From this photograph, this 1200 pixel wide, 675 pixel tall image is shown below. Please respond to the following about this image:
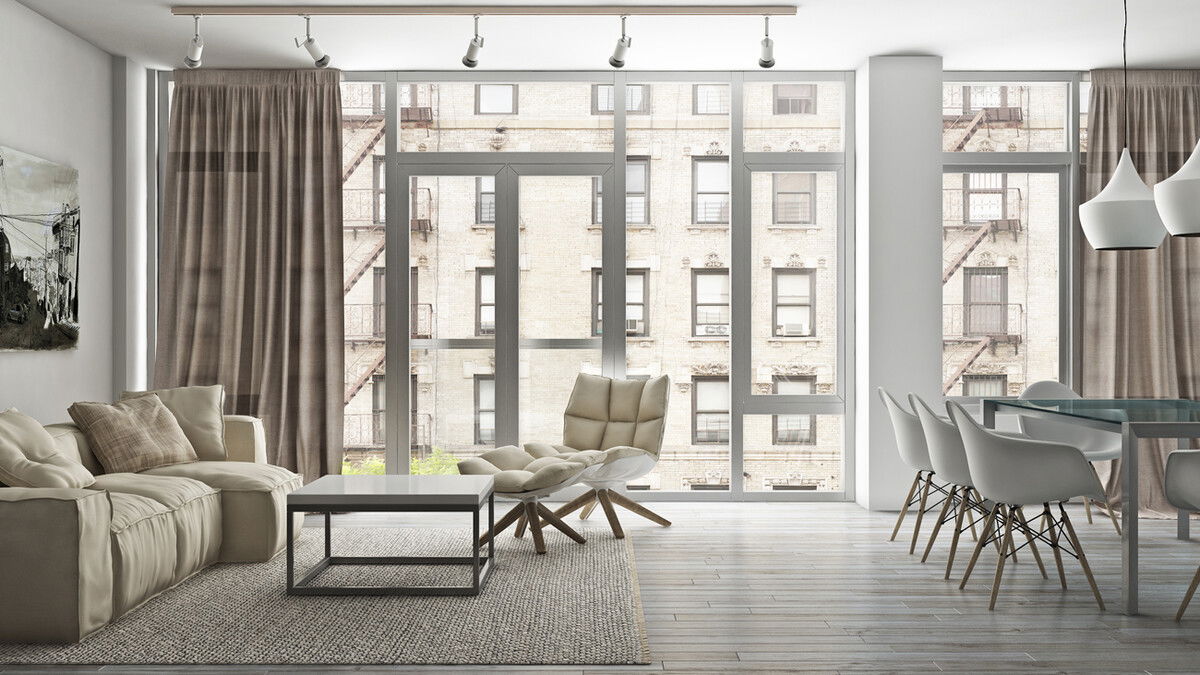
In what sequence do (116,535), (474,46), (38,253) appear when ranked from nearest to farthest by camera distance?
1. (116,535)
2. (38,253)
3. (474,46)

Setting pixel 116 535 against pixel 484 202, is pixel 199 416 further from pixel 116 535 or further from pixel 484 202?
pixel 484 202

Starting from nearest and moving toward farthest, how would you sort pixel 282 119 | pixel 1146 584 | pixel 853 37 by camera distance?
pixel 1146 584, pixel 853 37, pixel 282 119

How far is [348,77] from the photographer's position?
5703 mm

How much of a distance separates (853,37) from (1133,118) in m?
1.98

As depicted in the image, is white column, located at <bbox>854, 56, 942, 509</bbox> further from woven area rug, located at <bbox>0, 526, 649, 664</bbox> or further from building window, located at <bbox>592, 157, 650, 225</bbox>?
woven area rug, located at <bbox>0, 526, 649, 664</bbox>

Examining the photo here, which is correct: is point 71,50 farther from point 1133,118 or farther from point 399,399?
point 1133,118

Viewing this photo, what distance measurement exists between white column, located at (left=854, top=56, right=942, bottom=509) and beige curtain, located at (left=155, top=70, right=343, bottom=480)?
323 cm

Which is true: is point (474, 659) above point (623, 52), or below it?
below

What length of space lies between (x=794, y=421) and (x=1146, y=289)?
7.43 feet

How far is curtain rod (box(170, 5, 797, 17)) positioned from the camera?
183 inches

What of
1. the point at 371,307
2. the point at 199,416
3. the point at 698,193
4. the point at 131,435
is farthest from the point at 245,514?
the point at 698,193

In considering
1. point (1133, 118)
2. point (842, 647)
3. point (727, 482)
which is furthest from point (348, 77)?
point (1133, 118)

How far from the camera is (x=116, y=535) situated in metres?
3.23

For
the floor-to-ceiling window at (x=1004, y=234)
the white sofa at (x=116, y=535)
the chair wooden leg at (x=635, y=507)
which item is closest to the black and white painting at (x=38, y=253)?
the white sofa at (x=116, y=535)
